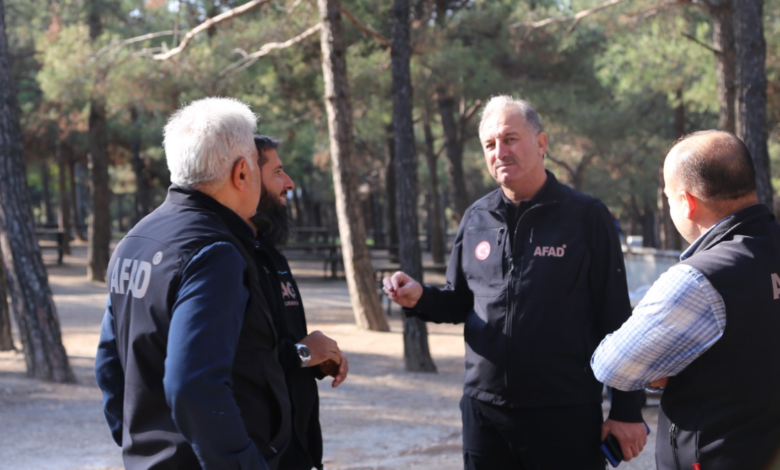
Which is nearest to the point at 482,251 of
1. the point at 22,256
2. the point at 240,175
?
the point at 240,175

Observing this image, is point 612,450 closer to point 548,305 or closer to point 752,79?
point 548,305

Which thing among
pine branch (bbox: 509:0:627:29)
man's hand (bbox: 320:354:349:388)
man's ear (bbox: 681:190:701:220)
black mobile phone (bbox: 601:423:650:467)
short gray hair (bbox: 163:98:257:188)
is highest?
pine branch (bbox: 509:0:627:29)

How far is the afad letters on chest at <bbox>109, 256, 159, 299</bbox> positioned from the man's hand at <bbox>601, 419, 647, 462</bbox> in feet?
6.08

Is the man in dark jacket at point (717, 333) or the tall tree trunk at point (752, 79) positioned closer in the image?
the man in dark jacket at point (717, 333)

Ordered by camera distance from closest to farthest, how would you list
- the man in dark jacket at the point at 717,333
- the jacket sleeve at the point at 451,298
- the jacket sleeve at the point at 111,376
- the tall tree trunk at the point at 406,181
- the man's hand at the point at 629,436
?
the man in dark jacket at the point at 717,333, the jacket sleeve at the point at 111,376, the man's hand at the point at 629,436, the jacket sleeve at the point at 451,298, the tall tree trunk at the point at 406,181

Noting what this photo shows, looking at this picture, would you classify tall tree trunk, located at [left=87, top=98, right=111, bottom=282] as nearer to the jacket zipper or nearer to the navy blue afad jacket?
the navy blue afad jacket

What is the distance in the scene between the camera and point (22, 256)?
8.34m

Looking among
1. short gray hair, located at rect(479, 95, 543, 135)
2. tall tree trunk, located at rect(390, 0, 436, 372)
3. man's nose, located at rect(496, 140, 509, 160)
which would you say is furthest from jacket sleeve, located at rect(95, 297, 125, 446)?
tall tree trunk, located at rect(390, 0, 436, 372)

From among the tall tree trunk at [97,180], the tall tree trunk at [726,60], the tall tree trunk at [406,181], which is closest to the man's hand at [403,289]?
the tall tree trunk at [406,181]

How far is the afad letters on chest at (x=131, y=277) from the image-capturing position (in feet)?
6.97

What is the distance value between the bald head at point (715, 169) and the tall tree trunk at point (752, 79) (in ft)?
22.8

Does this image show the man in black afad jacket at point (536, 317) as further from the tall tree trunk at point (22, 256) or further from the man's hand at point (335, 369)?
the tall tree trunk at point (22, 256)

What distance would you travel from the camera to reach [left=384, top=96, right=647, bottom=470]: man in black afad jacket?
3092mm

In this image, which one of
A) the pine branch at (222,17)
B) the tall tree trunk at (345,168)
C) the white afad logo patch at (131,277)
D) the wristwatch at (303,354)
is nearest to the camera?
the white afad logo patch at (131,277)
